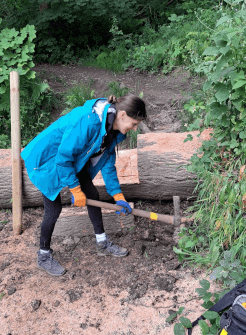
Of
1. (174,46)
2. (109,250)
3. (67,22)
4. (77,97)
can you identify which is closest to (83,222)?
(109,250)

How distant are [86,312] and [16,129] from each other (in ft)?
6.79

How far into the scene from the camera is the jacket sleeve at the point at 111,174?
2.89 m

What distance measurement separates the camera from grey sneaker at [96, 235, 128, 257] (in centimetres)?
307

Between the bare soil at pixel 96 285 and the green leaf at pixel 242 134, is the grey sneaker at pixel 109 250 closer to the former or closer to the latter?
the bare soil at pixel 96 285

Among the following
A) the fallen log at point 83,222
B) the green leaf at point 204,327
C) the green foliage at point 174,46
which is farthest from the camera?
the green foliage at point 174,46

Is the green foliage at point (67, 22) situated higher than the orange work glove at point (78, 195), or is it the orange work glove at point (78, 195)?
the green foliage at point (67, 22)

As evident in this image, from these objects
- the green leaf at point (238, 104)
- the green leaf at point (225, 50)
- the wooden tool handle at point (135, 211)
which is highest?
A: the green leaf at point (225, 50)

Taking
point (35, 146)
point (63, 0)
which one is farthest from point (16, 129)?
point (63, 0)

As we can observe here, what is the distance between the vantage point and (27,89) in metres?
5.10

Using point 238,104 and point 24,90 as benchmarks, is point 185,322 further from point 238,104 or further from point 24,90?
point 24,90

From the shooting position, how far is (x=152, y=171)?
11.3 ft

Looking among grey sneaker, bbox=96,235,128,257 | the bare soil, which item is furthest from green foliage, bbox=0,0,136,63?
grey sneaker, bbox=96,235,128,257

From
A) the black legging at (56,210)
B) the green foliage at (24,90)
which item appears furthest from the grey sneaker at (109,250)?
the green foliage at (24,90)

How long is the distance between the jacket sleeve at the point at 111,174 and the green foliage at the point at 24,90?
230cm
